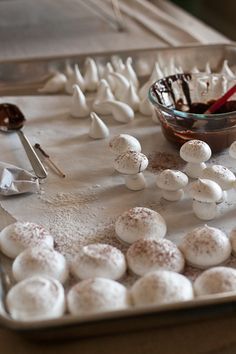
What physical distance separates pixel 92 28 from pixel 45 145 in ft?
2.19

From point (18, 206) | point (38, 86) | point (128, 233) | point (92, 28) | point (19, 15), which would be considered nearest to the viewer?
point (128, 233)

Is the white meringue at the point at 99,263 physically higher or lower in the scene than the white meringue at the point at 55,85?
higher

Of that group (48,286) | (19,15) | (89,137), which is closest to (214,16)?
(19,15)

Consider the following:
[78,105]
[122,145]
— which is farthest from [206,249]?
[78,105]

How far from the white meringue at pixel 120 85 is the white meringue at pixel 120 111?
6 centimetres

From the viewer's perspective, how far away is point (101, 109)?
1084 millimetres

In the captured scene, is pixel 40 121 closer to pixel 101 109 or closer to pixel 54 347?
pixel 101 109

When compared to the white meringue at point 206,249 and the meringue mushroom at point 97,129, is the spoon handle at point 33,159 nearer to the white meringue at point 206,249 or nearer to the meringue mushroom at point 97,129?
the meringue mushroom at point 97,129

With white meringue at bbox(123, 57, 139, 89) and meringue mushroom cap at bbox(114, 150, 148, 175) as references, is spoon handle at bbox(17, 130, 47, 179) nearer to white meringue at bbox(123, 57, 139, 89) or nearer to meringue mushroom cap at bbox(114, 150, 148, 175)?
Answer: meringue mushroom cap at bbox(114, 150, 148, 175)

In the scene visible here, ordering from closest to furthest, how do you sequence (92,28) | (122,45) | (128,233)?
(128,233), (122,45), (92,28)

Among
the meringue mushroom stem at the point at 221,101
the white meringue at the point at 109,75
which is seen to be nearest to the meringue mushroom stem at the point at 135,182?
the meringue mushroom stem at the point at 221,101

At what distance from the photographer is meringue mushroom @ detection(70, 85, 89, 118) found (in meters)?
1.08

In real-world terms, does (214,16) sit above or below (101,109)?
below

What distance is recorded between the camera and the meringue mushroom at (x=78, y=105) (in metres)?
1.08
